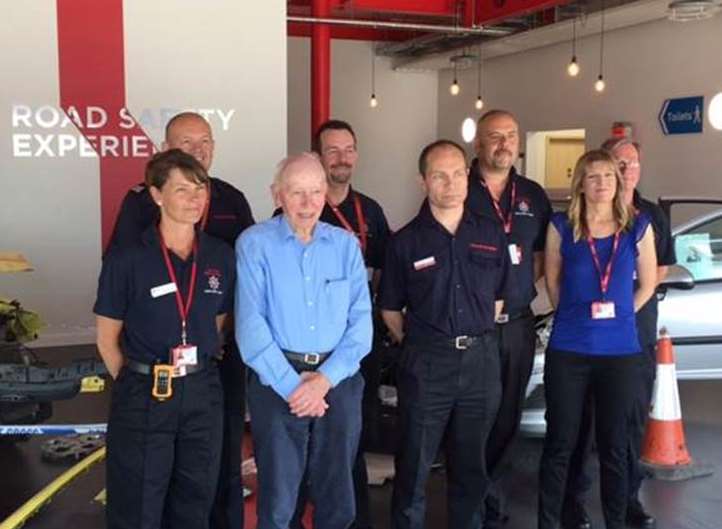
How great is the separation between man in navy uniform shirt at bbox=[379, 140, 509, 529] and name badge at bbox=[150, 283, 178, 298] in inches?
30.8

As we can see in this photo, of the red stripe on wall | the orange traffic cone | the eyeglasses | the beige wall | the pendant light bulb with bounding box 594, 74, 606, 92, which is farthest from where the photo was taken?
the beige wall

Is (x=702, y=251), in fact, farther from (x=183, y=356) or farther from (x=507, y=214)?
(x=183, y=356)

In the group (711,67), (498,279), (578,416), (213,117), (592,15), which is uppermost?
(592,15)

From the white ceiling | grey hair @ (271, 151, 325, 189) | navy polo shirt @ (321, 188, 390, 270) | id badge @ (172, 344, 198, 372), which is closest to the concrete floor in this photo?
navy polo shirt @ (321, 188, 390, 270)

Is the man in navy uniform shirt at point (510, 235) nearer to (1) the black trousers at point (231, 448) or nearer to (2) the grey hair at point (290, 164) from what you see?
(2) the grey hair at point (290, 164)

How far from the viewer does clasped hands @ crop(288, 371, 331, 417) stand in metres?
2.44

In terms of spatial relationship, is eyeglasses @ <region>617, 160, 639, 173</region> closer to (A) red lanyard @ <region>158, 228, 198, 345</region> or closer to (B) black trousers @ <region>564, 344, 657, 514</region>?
(B) black trousers @ <region>564, 344, 657, 514</region>

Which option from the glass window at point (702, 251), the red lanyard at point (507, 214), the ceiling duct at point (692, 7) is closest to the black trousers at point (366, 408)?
the red lanyard at point (507, 214)

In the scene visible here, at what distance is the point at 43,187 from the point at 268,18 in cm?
195

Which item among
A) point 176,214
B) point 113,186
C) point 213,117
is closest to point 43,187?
point 113,186

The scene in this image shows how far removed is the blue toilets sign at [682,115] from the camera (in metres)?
8.72

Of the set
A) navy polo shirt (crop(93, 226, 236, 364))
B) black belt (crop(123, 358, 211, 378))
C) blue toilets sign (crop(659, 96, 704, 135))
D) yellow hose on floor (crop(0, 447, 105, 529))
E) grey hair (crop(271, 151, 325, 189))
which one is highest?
blue toilets sign (crop(659, 96, 704, 135))

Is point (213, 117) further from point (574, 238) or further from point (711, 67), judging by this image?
point (711, 67)

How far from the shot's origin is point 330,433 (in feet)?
8.43
